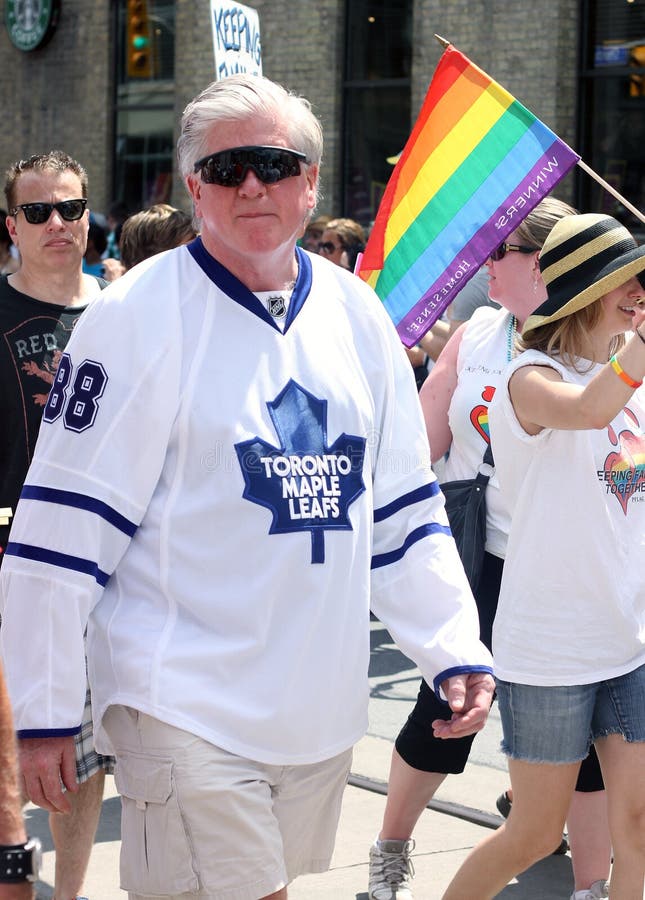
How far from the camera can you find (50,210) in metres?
4.89

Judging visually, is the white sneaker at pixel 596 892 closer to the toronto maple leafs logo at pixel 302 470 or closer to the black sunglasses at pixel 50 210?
the toronto maple leafs logo at pixel 302 470

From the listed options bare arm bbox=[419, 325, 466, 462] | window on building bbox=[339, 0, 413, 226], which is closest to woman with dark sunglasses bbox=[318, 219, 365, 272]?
bare arm bbox=[419, 325, 466, 462]

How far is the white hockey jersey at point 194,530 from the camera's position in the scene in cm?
286

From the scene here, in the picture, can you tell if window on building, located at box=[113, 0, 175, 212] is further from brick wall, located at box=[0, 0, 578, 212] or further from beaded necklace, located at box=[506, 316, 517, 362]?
beaded necklace, located at box=[506, 316, 517, 362]

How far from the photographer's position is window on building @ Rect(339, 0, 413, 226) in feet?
55.8

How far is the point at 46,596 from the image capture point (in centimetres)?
284

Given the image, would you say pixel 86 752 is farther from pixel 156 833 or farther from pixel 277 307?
pixel 277 307

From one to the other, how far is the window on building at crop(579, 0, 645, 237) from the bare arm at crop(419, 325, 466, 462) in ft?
33.9

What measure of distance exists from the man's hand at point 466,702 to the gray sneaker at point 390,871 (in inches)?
56.5

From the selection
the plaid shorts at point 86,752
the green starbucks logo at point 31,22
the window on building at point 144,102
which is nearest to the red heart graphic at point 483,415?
the plaid shorts at point 86,752

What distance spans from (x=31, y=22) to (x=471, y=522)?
1734 centimetres

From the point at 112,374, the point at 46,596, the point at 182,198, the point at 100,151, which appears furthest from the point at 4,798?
the point at 100,151

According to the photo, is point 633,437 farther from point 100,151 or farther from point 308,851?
point 100,151

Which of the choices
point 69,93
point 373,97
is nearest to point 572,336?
point 373,97
